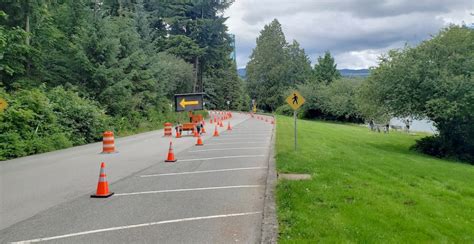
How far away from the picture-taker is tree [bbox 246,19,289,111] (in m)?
87.4

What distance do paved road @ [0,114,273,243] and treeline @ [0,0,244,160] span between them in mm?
5850

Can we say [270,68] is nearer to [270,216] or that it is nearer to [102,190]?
[102,190]

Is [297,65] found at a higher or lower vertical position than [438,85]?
higher

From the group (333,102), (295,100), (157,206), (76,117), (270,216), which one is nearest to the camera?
(270,216)

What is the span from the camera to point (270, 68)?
8919 centimetres

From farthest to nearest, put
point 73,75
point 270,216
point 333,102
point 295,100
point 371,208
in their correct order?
point 333,102
point 73,75
point 295,100
point 371,208
point 270,216

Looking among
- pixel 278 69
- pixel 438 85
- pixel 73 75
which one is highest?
pixel 278 69

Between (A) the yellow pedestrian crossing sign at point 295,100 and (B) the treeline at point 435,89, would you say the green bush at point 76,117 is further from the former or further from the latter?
(B) the treeline at point 435,89

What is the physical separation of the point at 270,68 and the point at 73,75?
64.5 metres

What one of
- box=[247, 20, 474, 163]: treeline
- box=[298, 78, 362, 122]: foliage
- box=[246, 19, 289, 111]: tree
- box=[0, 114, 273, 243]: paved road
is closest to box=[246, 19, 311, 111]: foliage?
box=[246, 19, 289, 111]: tree

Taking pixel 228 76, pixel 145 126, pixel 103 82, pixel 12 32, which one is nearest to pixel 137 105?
pixel 145 126

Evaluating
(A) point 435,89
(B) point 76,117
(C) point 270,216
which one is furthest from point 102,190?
(A) point 435,89

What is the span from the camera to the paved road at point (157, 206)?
5602 mm

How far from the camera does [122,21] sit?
32625 millimetres
